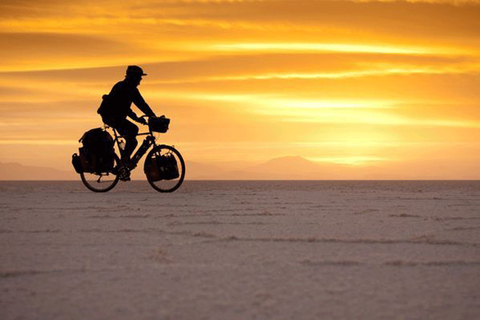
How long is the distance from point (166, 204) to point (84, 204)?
1252 millimetres

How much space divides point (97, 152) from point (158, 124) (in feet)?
4.27

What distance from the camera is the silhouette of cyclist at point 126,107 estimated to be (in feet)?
40.7

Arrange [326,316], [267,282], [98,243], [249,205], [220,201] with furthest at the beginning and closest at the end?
[220,201] → [249,205] → [98,243] → [267,282] → [326,316]

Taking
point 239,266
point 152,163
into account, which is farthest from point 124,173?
point 239,266

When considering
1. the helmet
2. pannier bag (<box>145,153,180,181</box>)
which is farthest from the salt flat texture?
the helmet

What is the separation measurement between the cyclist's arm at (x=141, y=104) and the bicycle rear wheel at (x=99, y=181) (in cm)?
154

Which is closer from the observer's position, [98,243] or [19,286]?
[19,286]

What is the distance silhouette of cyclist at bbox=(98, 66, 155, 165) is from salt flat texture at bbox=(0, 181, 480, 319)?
4.17m

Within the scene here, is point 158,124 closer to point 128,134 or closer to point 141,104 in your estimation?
point 141,104

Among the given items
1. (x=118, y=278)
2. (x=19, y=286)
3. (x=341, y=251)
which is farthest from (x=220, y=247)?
(x=19, y=286)

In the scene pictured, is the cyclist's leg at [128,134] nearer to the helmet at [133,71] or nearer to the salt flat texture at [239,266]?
the helmet at [133,71]

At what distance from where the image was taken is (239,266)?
4.58m

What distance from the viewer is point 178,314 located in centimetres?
328

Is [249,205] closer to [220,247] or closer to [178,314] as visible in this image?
[220,247]
